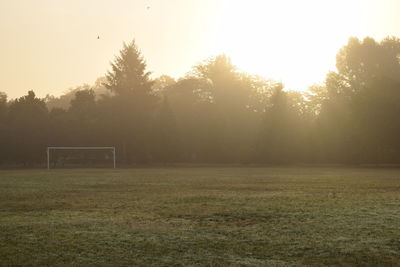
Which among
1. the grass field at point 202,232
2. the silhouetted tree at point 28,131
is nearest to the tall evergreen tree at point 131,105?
the silhouetted tree at point 28,131

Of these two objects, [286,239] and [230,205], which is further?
[230,205]

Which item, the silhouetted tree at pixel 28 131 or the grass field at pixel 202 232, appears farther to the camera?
the silhouetted tree at pixel 28 131

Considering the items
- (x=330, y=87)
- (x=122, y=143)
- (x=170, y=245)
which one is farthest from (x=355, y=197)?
(x=330, y=87)

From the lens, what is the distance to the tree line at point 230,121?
172 feet

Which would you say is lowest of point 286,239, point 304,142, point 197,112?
point 286,239

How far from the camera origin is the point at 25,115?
191 ft

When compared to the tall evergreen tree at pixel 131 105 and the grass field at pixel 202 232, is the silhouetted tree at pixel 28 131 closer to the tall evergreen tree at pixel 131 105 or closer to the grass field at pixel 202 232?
the tall evergreen tree at pixel 131 105

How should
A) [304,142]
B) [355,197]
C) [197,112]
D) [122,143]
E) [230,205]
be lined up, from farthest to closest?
1. [197,112]
2. [122,143]
3. [304,142]
4. [355,197]
5. [230,205]

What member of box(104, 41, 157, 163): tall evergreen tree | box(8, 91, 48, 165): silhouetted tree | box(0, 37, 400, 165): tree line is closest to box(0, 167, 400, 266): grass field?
box(0, 37, 400, 165): tree line

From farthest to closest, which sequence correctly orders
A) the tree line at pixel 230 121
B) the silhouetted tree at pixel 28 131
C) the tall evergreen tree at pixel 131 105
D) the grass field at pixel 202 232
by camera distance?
the tall evergreen tree at pixel 131 105
the silhouetted tree at pixel 28 131
the tree line at pixel 230 121
the grass field at pixel 202 232

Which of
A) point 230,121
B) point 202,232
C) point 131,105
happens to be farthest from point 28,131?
point 202,232

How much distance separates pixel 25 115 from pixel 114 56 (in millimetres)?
14623

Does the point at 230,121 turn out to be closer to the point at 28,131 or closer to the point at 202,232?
the point at 28,131

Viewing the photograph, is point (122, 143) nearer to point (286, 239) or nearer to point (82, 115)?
point (82, 115)
